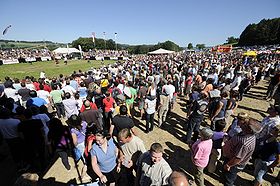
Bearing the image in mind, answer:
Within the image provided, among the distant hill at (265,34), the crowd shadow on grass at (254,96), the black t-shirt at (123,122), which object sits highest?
the distant hill at (265,34)

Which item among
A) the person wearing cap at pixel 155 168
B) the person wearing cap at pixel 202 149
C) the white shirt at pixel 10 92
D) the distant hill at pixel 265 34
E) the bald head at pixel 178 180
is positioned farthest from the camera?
the distant hill at pixel 265 34

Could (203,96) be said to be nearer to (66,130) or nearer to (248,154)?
(248,154)

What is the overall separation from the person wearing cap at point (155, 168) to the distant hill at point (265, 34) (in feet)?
290

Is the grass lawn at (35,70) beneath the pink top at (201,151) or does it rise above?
beneath

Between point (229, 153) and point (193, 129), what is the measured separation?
208 centimetres

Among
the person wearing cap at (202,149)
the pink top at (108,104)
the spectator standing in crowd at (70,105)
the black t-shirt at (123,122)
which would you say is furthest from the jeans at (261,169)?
the spectator standing in crowd at (70,105)

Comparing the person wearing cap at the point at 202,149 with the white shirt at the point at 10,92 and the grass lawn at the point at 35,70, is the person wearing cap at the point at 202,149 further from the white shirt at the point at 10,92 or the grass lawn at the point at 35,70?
the grass lawn at the point at 35,70

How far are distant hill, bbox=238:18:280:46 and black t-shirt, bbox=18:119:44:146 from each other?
293 ft

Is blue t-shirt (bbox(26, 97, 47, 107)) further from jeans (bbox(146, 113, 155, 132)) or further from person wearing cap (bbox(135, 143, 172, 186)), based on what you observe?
person wearing cap (bbox(135, 143, 172, 186))

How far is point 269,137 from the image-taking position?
3385mm

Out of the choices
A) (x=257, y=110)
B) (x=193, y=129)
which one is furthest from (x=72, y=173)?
(x=257, y=110)

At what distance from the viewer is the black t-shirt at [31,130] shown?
3.92 meters

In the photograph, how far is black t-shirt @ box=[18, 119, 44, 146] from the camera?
3.92m

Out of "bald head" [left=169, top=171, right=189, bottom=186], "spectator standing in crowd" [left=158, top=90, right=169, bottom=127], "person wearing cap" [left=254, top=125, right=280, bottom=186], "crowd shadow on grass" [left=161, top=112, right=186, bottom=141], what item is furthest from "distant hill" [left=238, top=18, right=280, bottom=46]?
"bald head" [left=169, top=171, right=189, bottom=186]
